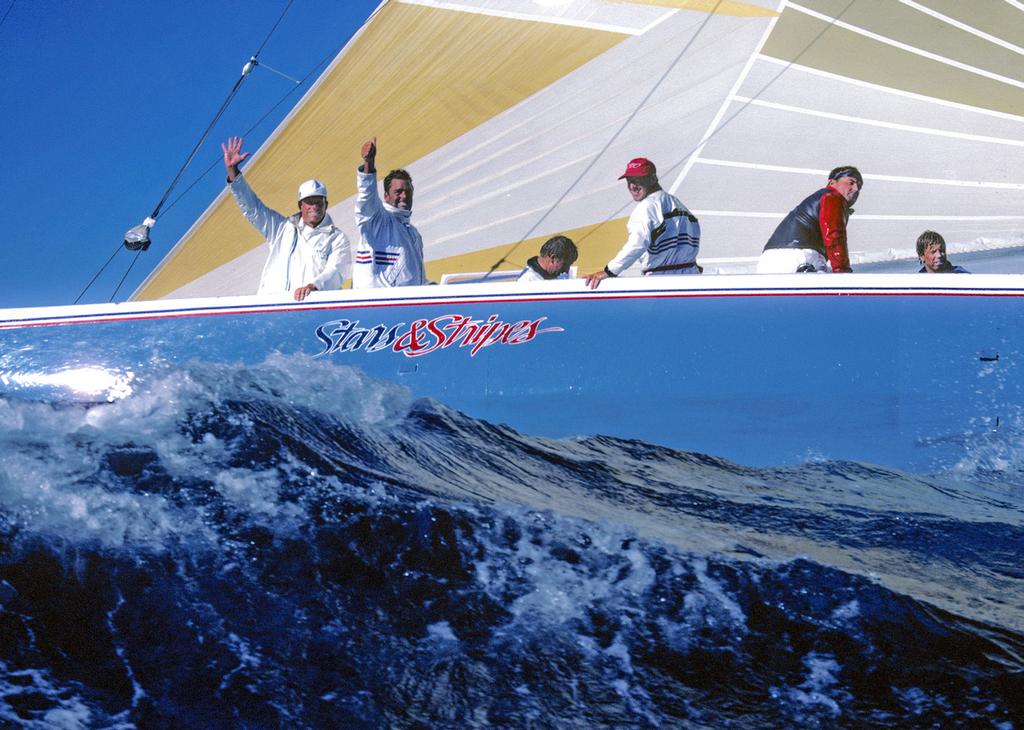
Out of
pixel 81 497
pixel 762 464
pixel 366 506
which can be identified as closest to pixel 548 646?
pixel 366 506

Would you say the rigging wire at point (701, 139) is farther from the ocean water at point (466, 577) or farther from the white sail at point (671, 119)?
the ocean water at point (466, 577)

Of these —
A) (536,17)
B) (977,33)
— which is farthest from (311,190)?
(977,33)

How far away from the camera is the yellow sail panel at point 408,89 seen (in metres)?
4.14

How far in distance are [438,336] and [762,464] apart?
0.94 metres

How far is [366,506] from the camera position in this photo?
201 centimetres

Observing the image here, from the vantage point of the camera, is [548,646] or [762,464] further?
[762,464]

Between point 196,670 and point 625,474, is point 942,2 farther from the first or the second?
point 196,670

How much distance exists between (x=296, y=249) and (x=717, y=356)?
1.64 m

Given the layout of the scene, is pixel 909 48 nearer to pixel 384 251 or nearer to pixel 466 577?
pixel 384 251

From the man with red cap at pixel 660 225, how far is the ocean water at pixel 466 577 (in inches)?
30.5

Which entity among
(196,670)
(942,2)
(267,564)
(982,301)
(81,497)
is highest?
(942,2)

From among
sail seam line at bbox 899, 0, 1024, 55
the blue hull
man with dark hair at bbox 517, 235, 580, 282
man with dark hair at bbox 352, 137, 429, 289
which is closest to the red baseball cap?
man with dark hair at bbox 517, 235, 580, 282

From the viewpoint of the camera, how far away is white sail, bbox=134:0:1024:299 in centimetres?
373

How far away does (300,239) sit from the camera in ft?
11.2
